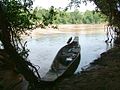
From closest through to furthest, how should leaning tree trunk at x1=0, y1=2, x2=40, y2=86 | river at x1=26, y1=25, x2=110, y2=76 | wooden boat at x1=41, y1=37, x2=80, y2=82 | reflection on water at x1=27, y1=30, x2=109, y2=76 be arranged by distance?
leaning tree trunk at x1=0, y1=2, x2=40, y2=86 < wooden boat at x1=41, y1=37, x2=80, y2=82 < reflection on water at x1=27, y1=30, x2=109, y2=76 < river at x1=26, y1=25, x2=110, y2=76

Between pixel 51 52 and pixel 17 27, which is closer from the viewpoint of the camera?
pixel 17 27

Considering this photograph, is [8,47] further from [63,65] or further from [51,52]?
[51,52]

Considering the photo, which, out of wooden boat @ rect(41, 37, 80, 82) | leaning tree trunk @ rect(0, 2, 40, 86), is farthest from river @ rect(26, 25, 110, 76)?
leaning tree trunk @ rect(0, 2, 40, 86)

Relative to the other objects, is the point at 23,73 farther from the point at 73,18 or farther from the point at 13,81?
the point at 73,18

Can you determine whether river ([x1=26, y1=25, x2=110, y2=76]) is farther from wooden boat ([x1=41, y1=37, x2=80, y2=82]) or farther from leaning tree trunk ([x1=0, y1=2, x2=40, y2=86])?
leaning tree trunk ([x1=0, y1=2, x2=40, y2=86])

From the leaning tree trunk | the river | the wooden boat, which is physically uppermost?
the leaning tree trunk

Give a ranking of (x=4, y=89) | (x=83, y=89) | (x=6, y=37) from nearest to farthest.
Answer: (x=4, y=89)
(x=6, y=37)
(x=83, y=89)

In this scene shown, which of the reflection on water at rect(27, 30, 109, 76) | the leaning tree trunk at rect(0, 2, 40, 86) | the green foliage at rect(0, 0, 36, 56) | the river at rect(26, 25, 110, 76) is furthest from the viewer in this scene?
the river at rect(26, 25, 110, 76)

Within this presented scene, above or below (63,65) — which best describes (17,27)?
above

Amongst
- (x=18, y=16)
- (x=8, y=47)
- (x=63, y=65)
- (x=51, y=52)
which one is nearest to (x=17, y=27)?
(x=18, y=16)

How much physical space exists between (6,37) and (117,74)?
5.55m

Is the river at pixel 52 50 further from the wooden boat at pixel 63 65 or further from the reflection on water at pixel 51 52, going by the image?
the wooden boat at pixel 63 65

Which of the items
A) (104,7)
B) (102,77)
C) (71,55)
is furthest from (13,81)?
(104,7)

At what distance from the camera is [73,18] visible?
7588 cm
